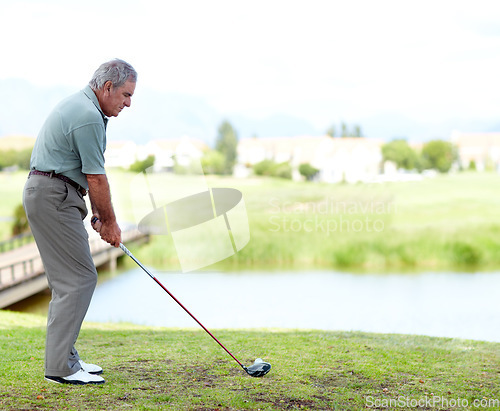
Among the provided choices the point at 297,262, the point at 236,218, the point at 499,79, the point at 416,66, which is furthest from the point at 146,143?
the point at 499,79

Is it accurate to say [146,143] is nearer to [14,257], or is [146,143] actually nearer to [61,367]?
[14,257]

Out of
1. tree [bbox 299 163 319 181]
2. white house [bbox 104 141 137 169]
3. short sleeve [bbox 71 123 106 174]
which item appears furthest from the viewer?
tree [bbox 299 163 319 181]

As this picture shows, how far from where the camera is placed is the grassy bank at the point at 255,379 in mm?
2660

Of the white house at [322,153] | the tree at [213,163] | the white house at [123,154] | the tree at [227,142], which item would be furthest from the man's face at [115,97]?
the tree at [227,142]

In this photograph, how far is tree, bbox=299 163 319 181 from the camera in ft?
131

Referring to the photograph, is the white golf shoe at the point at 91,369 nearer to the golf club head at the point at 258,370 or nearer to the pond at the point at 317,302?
the golf club head at the point at 258,370

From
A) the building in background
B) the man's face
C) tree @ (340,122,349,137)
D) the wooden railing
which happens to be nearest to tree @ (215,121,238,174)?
tree @ (340,122,349,137)

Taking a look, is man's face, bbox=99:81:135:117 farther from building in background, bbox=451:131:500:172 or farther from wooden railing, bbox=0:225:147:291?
building in background, bbox=451:131:500:172

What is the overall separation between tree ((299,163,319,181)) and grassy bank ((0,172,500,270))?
4.27 metres

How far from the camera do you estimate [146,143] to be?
1458 inches

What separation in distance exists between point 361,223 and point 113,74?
21174 millimetres

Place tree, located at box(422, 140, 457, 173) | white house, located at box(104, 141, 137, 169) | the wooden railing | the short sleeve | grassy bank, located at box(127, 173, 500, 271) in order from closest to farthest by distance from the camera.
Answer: the short sleeve < the wooden railing < grassy bank, located at box(127, 173, 500, 271) < white house, located at box(104, 141, 137, 169) < tree, located at box(422, 140, 457, 173)

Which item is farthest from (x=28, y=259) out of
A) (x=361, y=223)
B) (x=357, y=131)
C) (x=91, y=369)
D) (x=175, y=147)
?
(x=357, y=131)

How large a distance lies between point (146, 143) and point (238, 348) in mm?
33946
